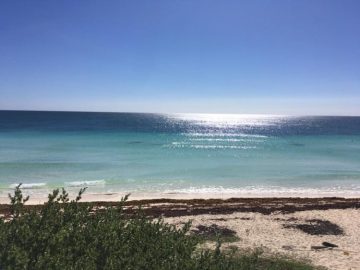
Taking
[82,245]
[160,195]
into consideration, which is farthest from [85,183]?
[82,245]

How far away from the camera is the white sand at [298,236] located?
15062 millimetres

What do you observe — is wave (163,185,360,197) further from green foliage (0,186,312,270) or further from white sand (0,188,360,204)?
green foliage (0,186,312,270)

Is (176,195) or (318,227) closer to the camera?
(318,227)

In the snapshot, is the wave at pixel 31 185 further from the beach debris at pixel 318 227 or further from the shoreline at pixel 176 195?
the beach debris at pixel 318 227

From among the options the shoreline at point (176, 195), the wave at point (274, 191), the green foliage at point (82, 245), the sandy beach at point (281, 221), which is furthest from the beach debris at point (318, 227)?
the green foliage at point (82, 245)

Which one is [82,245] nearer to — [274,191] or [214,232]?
[214,232]

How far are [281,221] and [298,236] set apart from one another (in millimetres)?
2706

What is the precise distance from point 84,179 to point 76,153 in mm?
18846

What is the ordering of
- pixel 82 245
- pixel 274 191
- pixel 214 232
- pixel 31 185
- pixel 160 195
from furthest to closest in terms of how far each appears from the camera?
pixel 274 191 → pixel 31 185 → pixel 160 195 → pixel 214 232 → pixel 82 245

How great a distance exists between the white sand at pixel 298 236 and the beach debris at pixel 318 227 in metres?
0.37

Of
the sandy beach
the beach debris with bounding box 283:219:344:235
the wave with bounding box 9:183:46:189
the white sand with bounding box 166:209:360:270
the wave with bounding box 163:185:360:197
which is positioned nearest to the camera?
the white sand with bounding box 166:209:360:270

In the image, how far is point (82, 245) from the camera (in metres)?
7.06

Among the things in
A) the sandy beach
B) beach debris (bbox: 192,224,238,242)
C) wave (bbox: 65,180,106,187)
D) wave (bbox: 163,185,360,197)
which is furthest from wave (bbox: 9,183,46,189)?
beach debris (bbox: 192,224,238,242)

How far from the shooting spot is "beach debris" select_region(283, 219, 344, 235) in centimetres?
1867
